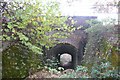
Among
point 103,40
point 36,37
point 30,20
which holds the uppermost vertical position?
point 30,20

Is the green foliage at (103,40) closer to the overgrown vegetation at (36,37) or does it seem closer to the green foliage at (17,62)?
the overgrown vegetation at (36,37)

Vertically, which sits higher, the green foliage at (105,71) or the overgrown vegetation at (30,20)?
the overgrown vegetation at (30,20)

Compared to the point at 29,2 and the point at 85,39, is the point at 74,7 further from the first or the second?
the point at 29,2

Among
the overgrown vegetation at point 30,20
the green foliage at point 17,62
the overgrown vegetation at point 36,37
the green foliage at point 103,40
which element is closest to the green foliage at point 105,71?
the overgrown vegetation at point 36,37

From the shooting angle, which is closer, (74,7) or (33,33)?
A: (33,33)

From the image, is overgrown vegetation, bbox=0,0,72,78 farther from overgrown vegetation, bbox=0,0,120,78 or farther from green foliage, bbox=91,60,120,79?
green foliage, bbox=91,60,120,79

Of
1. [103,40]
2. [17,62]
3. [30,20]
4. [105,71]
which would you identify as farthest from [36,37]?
[103,40]

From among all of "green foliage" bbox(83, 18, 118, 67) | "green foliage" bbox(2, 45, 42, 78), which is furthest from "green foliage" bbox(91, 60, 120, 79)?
"green foliage" bbox(2, 45, 42, 78)

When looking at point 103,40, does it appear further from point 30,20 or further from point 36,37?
point 30,20

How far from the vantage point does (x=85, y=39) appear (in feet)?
33.7

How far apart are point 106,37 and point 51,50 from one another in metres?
5.00

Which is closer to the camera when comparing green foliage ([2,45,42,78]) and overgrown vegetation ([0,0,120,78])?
overgrown vegetation ([0,0,120,78])

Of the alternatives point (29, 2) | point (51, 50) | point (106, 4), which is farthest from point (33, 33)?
point (51, 50)

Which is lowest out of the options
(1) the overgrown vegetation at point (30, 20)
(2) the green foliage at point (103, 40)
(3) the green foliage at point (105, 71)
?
(3) the green foliage at point (105, 71)
